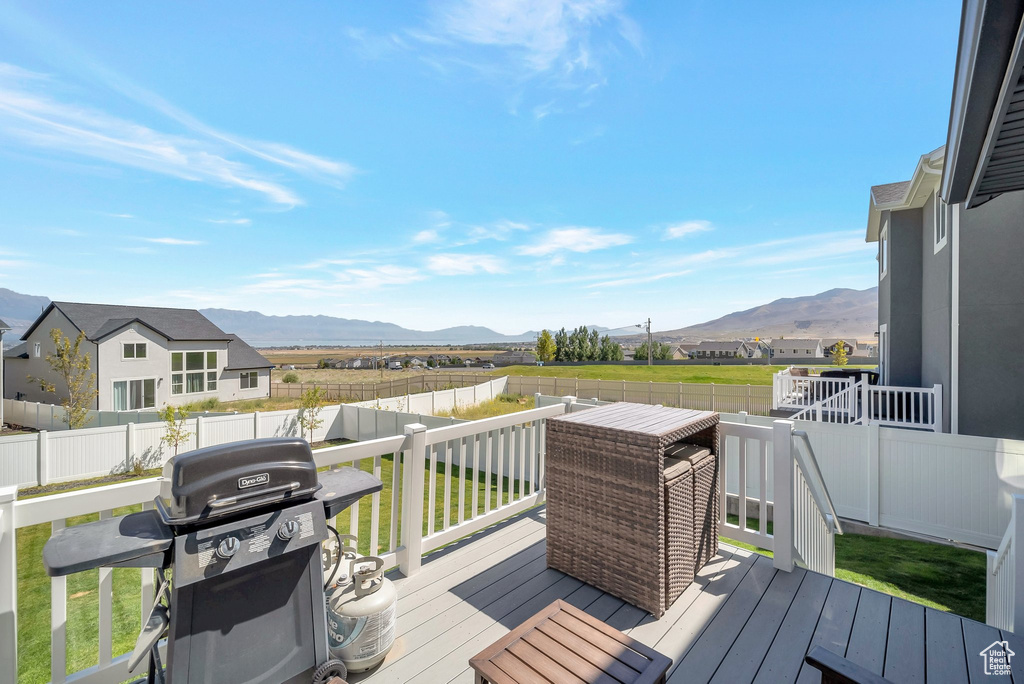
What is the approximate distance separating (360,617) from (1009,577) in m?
3.27

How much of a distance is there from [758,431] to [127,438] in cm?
1337

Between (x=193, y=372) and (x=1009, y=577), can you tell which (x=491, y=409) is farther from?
(x=193, y=372)

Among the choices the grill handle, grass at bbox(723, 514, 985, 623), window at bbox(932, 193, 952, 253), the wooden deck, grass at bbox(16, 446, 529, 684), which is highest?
window at bbox(932, 193, 952, 253)

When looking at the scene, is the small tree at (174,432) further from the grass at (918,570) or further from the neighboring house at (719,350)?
the neighboring house at (719,350)

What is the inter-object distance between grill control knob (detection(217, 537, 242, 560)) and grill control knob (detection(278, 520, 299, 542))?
0.39 ft

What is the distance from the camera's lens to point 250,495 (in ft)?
4.28

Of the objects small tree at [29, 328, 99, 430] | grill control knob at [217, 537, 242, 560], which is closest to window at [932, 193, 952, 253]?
grill control knob at [217, 537, 242, 560]

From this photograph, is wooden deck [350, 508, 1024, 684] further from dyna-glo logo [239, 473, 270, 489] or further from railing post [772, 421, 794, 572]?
dyna-glo logo [239, 473, 270, 489]

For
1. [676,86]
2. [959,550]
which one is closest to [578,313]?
[676,86]

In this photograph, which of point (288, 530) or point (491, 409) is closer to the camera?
point (288, 530)

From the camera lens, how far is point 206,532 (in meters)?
1.22

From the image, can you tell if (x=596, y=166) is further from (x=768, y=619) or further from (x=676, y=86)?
(x=768, y=619)

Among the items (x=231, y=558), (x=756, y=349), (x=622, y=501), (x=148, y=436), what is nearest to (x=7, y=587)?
(x=231, y=558)

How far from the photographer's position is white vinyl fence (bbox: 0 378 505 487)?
28.8 feet
